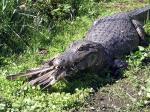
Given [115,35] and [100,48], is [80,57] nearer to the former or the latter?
[100,48]

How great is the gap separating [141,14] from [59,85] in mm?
2573

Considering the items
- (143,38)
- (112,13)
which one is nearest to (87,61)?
(143,38)

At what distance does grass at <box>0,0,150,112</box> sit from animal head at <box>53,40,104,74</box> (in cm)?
21

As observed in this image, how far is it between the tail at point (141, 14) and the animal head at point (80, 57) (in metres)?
1.64

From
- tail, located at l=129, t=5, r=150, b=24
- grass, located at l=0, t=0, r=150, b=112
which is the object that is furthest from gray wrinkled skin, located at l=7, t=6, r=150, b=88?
grass, located at l=0, t=0, r=150, b=112

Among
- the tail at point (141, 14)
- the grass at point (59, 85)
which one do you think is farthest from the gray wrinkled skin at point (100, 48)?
the grass at point (59, 85)

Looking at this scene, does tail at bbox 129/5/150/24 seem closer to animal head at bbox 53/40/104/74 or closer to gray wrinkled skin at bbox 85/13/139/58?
gray wrinkled skin at bbox 85/13/139/58

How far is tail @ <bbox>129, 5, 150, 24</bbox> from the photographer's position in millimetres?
7703

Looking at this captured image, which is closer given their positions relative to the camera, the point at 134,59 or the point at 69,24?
the point at 134,59

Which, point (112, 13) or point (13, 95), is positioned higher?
point (112, 13)

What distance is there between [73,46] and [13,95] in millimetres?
1051

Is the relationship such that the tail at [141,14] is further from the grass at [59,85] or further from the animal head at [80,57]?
the animal head at [80,57]

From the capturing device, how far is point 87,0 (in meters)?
8.48

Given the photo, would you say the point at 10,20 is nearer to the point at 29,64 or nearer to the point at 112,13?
the point at 29,64
